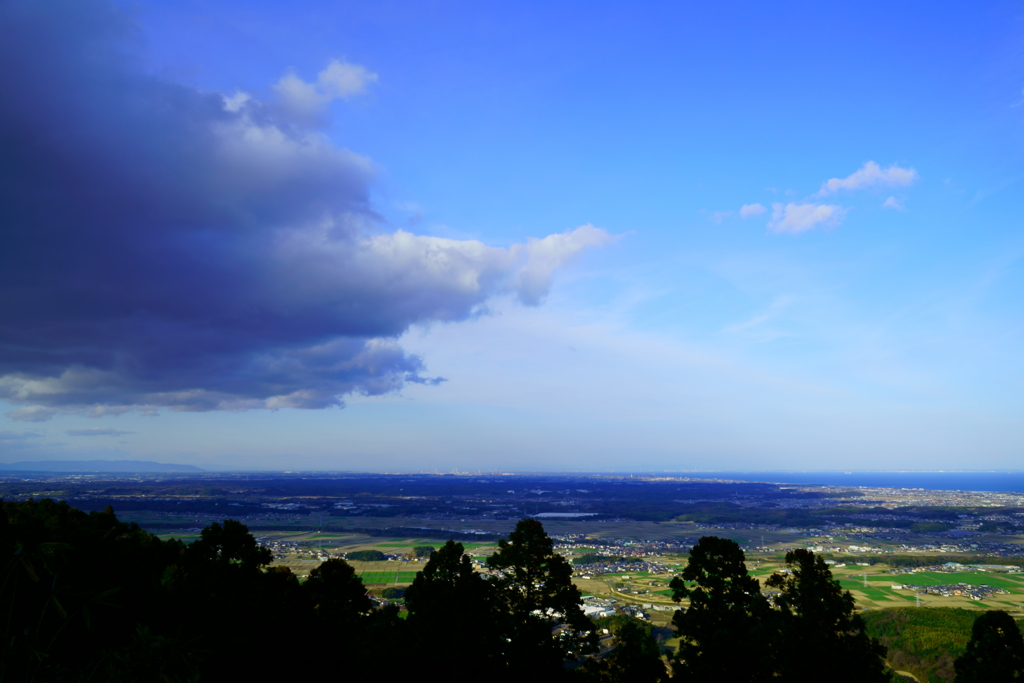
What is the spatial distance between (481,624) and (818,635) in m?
11.6

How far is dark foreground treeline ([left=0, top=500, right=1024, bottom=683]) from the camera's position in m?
19.3

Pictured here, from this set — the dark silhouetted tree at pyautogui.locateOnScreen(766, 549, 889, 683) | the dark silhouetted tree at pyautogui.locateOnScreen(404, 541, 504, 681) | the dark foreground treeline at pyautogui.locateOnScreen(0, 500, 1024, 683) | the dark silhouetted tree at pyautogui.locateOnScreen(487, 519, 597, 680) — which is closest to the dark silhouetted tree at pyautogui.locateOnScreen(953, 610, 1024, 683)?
the dark foreground treeline at pyautogui.locateOnScreen(0, 500, 1024, 683)

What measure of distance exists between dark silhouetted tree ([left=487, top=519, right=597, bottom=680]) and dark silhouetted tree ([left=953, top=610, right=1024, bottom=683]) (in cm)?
1198

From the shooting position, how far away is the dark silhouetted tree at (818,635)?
18891 millimetres

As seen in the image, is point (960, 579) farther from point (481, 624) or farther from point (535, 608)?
point (481, 624)

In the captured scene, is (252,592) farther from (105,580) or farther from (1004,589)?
(1004,589)

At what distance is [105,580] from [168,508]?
15854 cm

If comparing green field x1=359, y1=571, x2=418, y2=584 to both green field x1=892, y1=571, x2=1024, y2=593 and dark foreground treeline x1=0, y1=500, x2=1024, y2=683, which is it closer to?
dark foreground treeline x1=0, y1=500, x2=1024, y2=683

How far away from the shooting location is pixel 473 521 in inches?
5792

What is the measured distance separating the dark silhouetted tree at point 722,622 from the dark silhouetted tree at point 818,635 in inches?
26.8

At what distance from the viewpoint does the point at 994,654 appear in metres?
18.4

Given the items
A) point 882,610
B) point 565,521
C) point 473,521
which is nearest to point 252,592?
point 882,610

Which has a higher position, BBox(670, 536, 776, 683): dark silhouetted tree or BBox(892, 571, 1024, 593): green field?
BBox(670, 536, 776, 683): dark silhouetted tree

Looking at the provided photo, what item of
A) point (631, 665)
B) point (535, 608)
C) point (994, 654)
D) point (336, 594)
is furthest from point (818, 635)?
point (336, 594)
